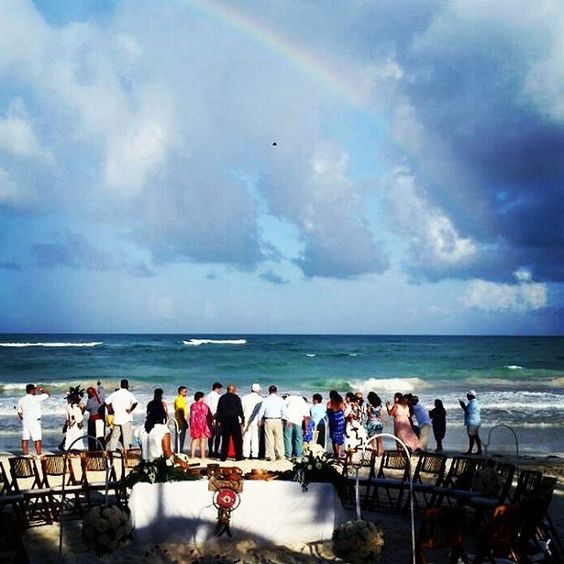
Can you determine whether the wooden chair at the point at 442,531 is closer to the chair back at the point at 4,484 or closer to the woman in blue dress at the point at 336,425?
the chair back at the point at 4,484

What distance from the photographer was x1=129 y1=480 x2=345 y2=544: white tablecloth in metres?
8.48

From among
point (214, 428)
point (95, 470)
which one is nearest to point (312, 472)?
point (95, 470)

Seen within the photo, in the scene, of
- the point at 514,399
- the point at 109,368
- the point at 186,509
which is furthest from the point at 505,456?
the point at 109,368

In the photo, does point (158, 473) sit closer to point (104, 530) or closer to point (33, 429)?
point (104, 530)

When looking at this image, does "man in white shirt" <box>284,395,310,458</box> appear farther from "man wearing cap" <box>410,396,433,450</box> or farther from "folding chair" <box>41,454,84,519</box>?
"folding chair" <box>41,454,84,519</box>

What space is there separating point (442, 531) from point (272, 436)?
763cm

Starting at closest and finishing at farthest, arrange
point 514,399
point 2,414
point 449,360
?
point 2,414 → point 514,399 → point 449,360

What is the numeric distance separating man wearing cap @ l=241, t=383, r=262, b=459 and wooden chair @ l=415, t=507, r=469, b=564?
8.10 m

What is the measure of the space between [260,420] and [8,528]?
805 cm

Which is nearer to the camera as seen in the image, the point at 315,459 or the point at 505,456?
the point at 315,459

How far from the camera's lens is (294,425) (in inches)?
575

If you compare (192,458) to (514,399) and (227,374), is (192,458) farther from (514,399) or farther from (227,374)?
(227,374)

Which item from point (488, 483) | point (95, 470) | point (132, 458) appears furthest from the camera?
point (132, 458)

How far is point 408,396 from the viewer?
1527 cm
